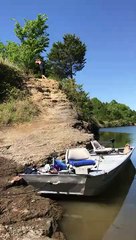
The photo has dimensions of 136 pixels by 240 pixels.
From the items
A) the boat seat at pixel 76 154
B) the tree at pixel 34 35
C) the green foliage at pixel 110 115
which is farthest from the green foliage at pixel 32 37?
the green foliage at pixel 110 115

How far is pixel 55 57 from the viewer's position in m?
49.7

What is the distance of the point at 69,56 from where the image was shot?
47750 mm

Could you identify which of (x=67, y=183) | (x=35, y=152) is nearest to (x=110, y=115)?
(x=35, y=152)

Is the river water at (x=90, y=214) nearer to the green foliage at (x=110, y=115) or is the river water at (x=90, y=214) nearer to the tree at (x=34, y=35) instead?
the tree at (x=34, y=35)

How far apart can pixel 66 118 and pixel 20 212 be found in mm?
12930

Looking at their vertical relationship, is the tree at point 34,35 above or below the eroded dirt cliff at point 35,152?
above

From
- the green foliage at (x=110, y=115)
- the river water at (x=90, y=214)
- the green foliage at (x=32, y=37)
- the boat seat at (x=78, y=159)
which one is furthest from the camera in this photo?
the green foliage at (x=110, y=115)

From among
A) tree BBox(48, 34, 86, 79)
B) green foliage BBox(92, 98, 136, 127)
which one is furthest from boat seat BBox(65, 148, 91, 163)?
green foliage BBox(92, 98, 136, 127)

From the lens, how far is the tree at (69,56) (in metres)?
47.0

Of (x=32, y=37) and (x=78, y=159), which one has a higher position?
(x=32, y=37)

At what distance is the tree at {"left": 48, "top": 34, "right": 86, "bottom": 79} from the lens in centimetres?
4697

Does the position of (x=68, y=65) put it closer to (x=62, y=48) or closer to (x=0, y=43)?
(x=62, y=48)

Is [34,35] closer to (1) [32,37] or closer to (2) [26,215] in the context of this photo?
(1) [32,37]

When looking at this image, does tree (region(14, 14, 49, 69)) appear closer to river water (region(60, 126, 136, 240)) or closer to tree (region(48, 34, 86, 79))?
tree (region(48, 34, 86, 79))
